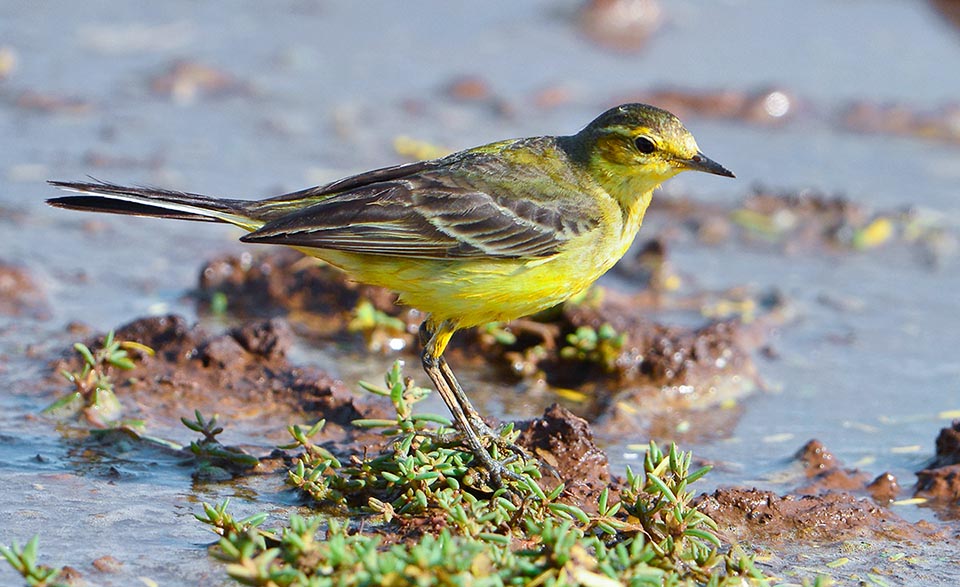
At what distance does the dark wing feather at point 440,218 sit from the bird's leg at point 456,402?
0.42 metres

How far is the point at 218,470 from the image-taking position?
5410 mm

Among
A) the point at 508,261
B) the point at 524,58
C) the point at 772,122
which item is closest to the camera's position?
the point at 508,261

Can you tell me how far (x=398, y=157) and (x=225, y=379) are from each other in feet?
16.7

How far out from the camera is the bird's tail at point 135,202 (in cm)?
556

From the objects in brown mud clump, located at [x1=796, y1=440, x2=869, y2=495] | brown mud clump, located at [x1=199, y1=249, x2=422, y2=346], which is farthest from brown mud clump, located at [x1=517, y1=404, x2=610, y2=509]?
brown mud clump, located at [x1=199, y1=249, x2=422, y2=346]

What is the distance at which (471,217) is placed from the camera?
607cm

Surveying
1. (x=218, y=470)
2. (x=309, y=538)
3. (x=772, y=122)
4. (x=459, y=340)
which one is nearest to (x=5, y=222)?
(x=459, y=340)

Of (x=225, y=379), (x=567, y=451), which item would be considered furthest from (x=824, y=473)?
(x=225, y=379)

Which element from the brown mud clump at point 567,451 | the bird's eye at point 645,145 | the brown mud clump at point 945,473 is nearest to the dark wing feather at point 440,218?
the bird's eye at point 645,145

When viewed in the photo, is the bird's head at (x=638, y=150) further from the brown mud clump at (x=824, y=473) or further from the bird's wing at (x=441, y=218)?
the brown mud clump at (x=824, y=473)

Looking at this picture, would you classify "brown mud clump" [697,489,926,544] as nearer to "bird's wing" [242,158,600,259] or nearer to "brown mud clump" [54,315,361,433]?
"bird's wing" [242,158,600,259]

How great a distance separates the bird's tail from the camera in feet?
18.2

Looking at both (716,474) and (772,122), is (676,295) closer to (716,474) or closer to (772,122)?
(716,474)

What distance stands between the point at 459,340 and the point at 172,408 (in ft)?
6.28
